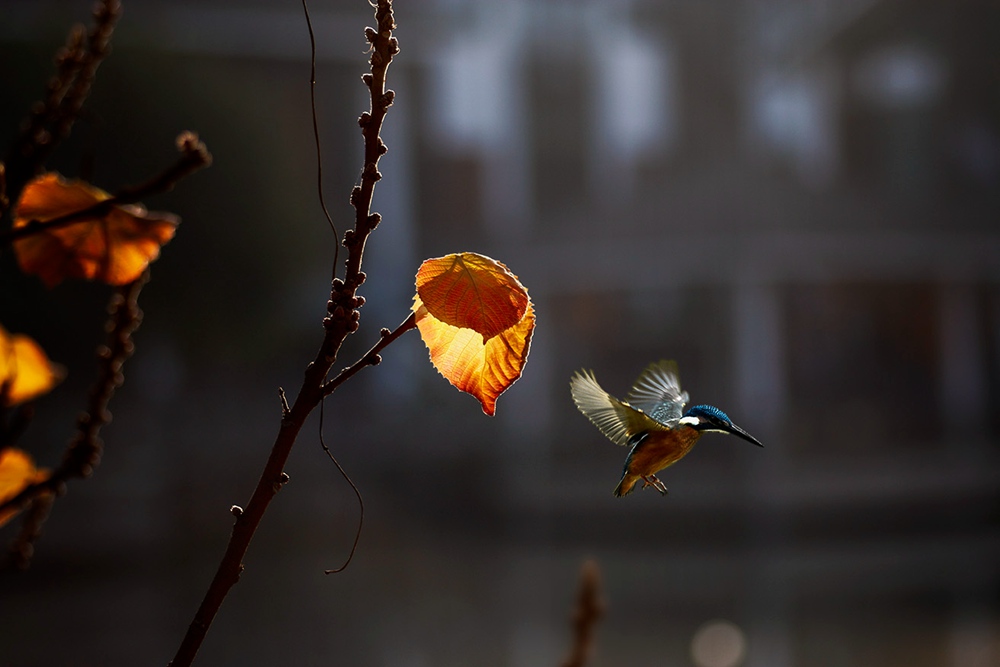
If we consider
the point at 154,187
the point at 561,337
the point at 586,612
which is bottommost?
the point at 586,612

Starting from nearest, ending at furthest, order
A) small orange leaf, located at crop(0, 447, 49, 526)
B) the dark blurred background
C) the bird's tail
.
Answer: the bird's tail
small orange leaf, located at crop(0, 447, 49, 526)
the dark blurred background

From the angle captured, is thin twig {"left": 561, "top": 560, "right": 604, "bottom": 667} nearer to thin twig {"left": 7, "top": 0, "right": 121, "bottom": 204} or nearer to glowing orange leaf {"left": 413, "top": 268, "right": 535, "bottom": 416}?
glowing orange leaf {"left": 413, "top": 268, "right": 535, "bottom": 416}

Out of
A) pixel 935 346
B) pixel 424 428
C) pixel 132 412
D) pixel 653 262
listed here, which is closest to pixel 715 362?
pixel 653 262

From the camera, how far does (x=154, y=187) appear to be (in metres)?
0.20

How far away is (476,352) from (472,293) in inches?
0.9

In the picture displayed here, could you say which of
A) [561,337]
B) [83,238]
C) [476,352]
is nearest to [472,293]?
[476,352]

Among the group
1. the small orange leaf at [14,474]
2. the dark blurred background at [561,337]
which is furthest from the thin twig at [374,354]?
the dark blurred background at [561,337]

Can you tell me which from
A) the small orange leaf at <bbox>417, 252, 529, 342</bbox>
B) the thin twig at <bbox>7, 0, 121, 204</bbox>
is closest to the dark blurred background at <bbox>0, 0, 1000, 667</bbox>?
the thin twig at <bbox>7, 0, 121, 204</bbox>

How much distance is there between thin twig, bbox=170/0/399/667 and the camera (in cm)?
21

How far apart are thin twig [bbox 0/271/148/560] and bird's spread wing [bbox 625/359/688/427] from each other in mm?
166

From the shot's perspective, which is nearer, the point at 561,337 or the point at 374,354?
the point at 374,354

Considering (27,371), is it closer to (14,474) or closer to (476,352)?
(14,474)

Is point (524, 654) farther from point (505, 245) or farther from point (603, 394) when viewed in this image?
point (505, 245)

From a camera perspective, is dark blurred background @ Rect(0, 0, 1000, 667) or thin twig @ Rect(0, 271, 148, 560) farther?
dark blurred background @ Rect(0, 0, 1000, 667)
